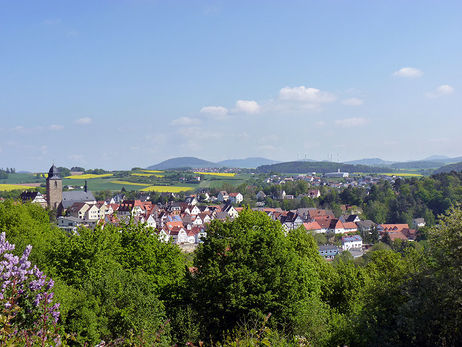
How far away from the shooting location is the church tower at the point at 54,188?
9750 cm

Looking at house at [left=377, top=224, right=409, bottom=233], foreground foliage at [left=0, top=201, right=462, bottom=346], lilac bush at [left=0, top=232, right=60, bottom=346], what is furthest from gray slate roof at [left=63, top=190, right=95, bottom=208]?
lilac bush at [left=0, top=232, right=60, bottom=346]

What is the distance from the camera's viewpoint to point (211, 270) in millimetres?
16891

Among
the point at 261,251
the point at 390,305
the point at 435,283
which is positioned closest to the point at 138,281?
the point at 261,251

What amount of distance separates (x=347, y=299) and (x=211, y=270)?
27.2ft

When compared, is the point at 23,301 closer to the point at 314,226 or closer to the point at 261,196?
the point at 314,226

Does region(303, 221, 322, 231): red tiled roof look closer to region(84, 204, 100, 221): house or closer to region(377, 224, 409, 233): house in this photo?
region(377, 224, 409, 233): house

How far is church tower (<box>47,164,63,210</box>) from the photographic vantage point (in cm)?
9750

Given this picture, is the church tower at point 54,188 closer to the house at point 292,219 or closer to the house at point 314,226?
the house at point 292,219

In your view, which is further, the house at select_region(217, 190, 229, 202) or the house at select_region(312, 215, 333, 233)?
the house at select_region(217, 190, 229, 202)

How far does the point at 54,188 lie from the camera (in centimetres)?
9912

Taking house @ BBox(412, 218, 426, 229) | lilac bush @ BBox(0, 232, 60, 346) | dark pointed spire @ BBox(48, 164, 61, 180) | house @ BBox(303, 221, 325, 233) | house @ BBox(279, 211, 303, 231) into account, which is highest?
dark pointed spire @ BBox(48, 164, 61, 180)

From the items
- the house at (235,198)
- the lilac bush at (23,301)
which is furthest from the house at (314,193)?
the lilac bush at (23,301)

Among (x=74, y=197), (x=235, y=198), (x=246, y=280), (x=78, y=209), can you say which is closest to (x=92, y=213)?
(x=78, y=209)

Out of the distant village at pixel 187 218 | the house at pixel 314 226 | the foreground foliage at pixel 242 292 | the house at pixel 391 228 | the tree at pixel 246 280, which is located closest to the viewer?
the foreground foliage at pixel 242 292
